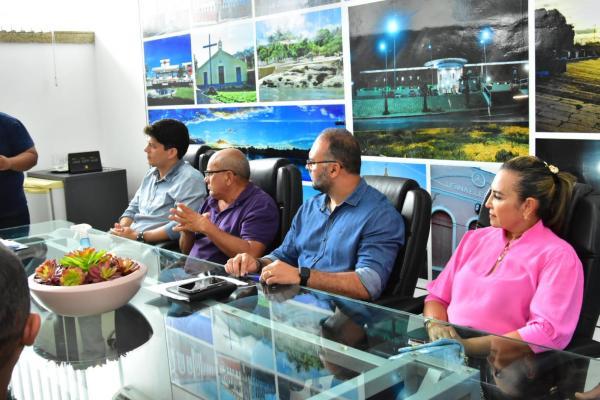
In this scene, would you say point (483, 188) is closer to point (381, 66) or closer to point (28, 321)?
point (381, 66)

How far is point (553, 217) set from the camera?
2.06 meters

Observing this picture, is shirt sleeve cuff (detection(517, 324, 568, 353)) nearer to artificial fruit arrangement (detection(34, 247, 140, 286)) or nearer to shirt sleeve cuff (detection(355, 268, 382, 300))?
shirt sleeve cuff (detection(355, 268, 382, 300))

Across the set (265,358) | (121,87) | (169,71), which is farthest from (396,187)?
(121,87)

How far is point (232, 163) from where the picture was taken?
10.1 ft

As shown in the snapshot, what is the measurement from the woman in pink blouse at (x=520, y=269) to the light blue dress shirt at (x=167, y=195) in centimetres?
171

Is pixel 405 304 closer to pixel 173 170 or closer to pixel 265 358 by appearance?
pixel 265 358

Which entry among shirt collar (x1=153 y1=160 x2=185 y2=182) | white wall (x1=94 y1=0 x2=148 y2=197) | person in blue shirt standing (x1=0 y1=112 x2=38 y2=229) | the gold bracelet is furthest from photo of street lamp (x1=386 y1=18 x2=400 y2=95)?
white wall (x1=94 y1=0 x2=148 y2=197)

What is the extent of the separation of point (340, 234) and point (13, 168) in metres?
2.27

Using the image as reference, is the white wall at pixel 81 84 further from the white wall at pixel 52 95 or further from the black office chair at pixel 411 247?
the black office chair at pixel 411 247

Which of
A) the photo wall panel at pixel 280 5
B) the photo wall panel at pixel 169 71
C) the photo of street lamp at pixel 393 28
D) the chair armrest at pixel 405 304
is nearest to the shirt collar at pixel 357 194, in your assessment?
the chair armrest at pixel 405 304

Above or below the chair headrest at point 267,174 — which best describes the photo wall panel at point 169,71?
above

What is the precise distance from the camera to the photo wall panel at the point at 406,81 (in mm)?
3191

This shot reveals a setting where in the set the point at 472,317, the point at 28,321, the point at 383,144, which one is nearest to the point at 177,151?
the point at 383,144

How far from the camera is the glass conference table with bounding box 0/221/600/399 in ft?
4.55
